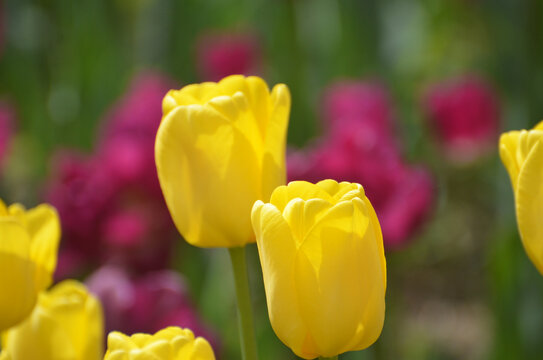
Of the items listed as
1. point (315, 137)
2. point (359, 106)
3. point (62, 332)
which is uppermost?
point (62, 332)

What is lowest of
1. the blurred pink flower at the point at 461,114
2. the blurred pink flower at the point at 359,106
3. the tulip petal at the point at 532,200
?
the blurred pink flower at the point at 461,114

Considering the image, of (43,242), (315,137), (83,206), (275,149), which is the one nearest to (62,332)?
(43,242)

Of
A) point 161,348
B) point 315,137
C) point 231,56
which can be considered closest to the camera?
point 161,348

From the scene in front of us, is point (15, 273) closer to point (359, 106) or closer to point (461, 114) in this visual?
point (359, 106)

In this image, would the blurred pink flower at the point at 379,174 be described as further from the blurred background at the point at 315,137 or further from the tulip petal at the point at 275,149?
the tulip petal at the point at 275,149

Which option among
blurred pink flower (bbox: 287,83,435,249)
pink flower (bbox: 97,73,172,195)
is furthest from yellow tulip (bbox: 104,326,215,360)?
pink flower (bbox: 97,73,172,195)

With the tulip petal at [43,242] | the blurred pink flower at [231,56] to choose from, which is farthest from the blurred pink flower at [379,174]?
the blurred pink flower at [231,56]

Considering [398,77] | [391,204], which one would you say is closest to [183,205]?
[391,204]
